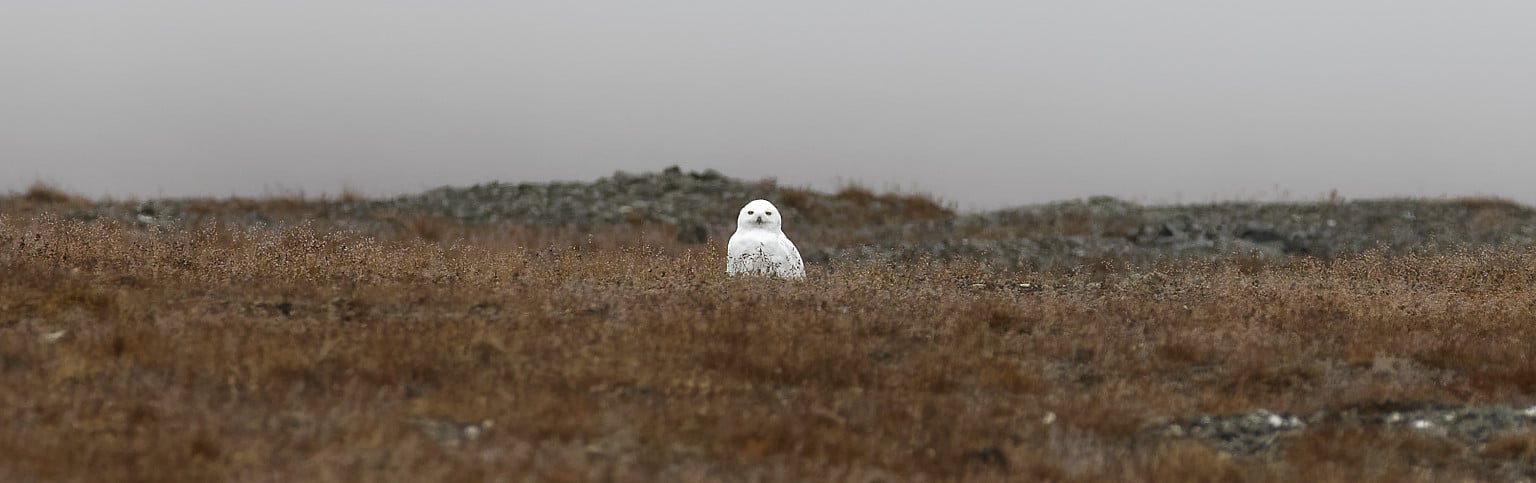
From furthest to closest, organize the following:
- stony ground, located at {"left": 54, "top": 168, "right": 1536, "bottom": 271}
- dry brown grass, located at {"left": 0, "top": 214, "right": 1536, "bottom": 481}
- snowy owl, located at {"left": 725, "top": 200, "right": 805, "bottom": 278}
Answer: stony ground, located at {"left": 54, "top": 168, "right": 1536, "bottom": 271} → snowy owl, located at {"left": 725, "top": 200, "right": 805, "bottom": 278} → dry brown grass, located at {"left": 0, "top": 214, "right": 1536, "bottom": 481}

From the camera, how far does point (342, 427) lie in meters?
7.07

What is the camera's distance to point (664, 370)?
886cm

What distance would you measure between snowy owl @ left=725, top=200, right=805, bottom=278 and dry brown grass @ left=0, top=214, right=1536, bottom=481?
1.75 feet

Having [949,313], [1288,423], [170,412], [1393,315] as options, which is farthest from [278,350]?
[1393,315]

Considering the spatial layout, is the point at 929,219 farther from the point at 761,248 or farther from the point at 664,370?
the point at 664,370

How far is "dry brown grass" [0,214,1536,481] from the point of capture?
6.90 m

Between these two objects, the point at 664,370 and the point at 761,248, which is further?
the point at 761,248

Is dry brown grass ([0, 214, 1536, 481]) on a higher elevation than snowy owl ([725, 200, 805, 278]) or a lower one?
lower

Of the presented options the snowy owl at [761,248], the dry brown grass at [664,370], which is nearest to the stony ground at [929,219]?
the snowy owl at [761,248]

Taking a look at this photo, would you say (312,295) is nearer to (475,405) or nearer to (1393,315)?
(475,405)

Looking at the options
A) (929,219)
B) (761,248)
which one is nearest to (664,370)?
(761,248)

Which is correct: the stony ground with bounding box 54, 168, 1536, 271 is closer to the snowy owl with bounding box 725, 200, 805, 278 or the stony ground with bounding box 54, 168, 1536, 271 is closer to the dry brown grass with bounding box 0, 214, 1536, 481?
the snowy owl with bounding box 725, 200, 805, 278

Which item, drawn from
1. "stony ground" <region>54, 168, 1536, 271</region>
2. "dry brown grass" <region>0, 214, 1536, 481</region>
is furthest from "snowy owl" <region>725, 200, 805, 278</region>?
"stony ground" <region>54, 168, 1536, 271</region>

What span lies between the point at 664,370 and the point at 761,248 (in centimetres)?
612
